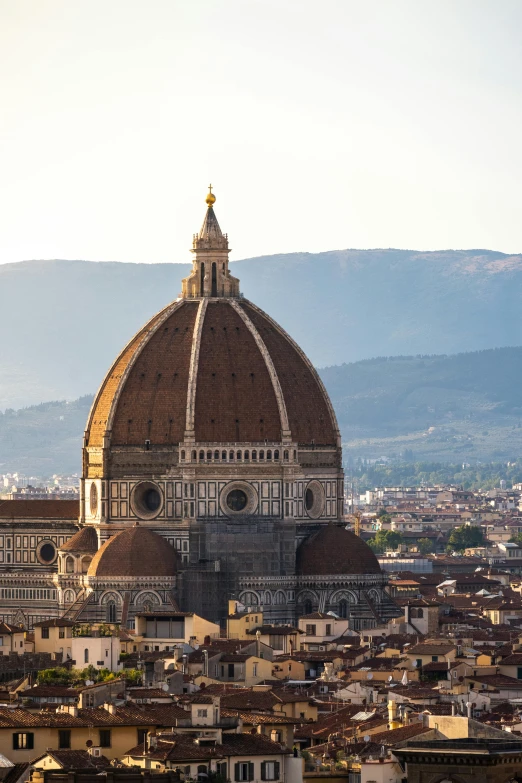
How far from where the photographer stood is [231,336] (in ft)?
373

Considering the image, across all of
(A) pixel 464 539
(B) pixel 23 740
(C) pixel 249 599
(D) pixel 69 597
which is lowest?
(B) pixel 23 740

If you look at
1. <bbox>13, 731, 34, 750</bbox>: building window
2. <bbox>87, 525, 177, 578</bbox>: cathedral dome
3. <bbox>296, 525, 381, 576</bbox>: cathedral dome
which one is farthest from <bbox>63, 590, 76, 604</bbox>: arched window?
<bbox>13, 731, 34, 750</bbox>: building window

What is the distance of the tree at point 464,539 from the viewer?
183 m

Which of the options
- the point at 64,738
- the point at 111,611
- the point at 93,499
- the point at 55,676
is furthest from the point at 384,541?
the point at 64,738

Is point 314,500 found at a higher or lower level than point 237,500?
higher

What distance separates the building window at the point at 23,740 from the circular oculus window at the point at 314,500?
63376mm

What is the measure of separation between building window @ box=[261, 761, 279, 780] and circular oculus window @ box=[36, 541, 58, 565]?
6926 cm

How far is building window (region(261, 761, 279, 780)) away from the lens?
49812 mm

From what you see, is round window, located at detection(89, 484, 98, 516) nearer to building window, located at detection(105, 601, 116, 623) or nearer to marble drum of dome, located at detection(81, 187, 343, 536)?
marble drum of dome, located at detection(81, 187, 343, 536)

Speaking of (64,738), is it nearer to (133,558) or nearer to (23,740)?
(23,740)

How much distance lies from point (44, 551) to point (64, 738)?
66.7 meters

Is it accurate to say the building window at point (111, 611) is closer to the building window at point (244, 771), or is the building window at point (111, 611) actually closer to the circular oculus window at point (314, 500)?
the circular oculus window at point (314, 500)

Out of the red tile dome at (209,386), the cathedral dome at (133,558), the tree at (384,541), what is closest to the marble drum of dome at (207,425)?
the red tile dome at (209,386)

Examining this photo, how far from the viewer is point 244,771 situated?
49.8m
